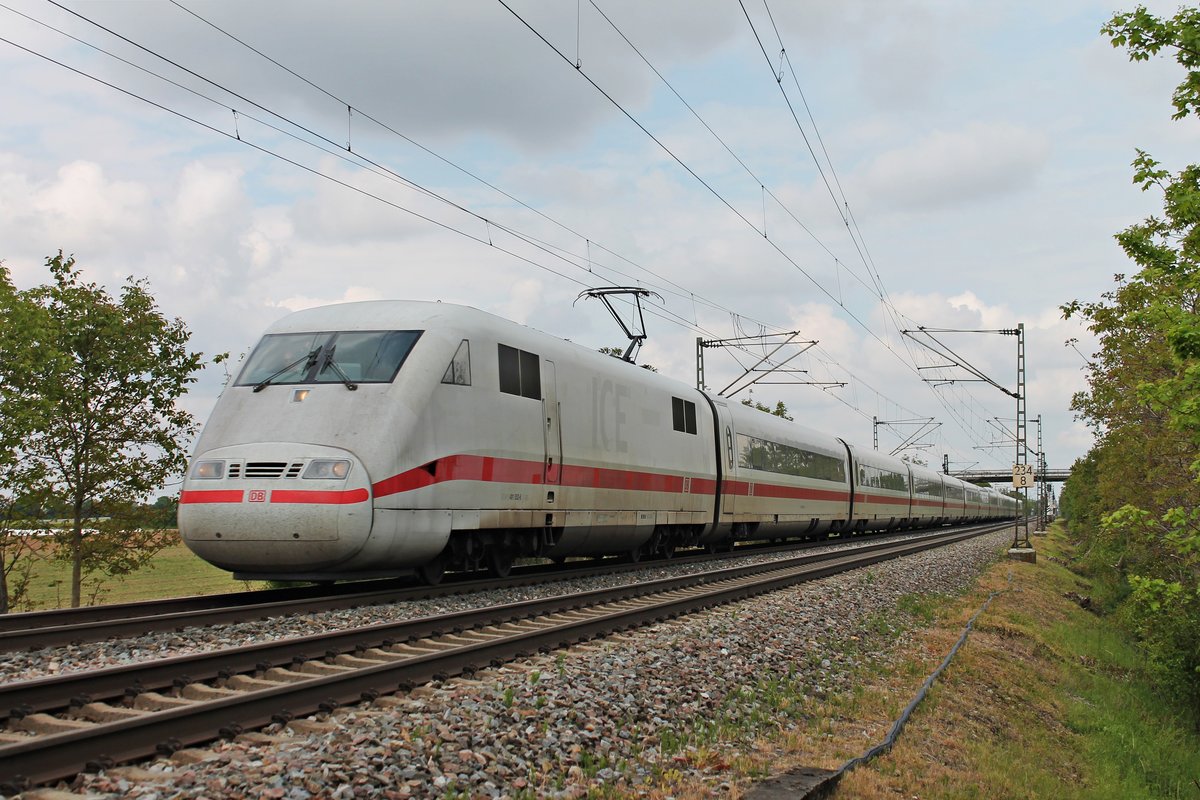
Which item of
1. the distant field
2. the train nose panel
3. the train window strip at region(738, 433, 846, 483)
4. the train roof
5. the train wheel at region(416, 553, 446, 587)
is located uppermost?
the train roof

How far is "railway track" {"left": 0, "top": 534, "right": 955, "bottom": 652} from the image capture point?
25.4ft

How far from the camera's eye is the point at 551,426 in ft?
45.0

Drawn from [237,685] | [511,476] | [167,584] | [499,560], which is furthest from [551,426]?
[167,584]

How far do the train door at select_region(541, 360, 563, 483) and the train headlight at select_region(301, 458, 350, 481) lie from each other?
4.09m

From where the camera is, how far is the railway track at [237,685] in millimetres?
4523

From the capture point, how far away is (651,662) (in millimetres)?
8117

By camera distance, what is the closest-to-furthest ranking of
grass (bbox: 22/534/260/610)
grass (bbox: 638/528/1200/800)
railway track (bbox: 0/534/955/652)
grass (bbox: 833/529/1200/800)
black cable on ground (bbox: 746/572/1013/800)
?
black cable on ground (bbox: 746/572/1013/800) → grass (bbox: 638/528/1200/800) → grass (bbox: 833/529/1200/800) → railway track (bbox: 0/534/955/652) → grass (bbox: 22/534/260/610)

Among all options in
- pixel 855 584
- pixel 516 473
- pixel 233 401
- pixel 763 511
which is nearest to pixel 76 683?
pixel 233 401

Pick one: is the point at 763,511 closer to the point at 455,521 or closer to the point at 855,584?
the point at 855,584

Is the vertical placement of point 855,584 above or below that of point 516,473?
below

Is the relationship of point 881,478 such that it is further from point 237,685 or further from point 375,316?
point 237,685

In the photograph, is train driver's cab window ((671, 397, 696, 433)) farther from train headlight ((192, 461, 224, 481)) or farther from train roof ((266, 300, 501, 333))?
train headlight ((192, 461, 224, 481))

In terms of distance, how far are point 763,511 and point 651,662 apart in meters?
16.4

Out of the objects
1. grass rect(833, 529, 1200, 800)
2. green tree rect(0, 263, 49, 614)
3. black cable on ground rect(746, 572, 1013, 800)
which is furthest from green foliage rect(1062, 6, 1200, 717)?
green tree rect(0, 263, 49, 614)
